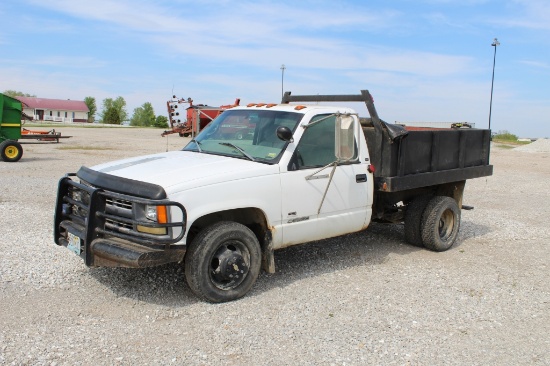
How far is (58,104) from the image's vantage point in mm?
104938

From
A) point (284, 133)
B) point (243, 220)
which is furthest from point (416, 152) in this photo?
point (243, 220)

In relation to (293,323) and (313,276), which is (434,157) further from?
(293,323)

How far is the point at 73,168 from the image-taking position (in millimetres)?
17906

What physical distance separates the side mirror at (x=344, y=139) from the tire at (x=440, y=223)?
194cm

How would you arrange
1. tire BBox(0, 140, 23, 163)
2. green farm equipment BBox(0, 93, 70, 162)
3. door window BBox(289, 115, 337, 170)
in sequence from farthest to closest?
green farm equipment BBox(0, 93, 70, 162) → tire BBox(0, 140, 23, 163) → door window BBox(289, 115, 337, 170)

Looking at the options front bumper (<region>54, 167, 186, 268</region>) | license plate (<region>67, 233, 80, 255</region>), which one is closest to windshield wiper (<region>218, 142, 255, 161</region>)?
front bumper (<region>54, 167, 186, 268</region>)

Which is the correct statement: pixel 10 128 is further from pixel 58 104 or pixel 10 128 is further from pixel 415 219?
pixel 58 104

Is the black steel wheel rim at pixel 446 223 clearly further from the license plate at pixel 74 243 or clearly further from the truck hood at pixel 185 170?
the license plate at pixel 74 243

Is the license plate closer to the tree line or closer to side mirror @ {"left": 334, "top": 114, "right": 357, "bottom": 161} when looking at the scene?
side mirror @ {"left": 334, "top": 114, "right": 357, "bottom": 161}

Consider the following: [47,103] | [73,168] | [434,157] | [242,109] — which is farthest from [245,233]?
[47,103]

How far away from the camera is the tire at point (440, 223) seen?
7848 mm

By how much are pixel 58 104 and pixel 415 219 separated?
106970mm

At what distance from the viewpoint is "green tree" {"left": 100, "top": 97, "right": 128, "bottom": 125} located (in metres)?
91.0

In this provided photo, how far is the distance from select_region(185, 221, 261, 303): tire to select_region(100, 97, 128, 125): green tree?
8847 cm
